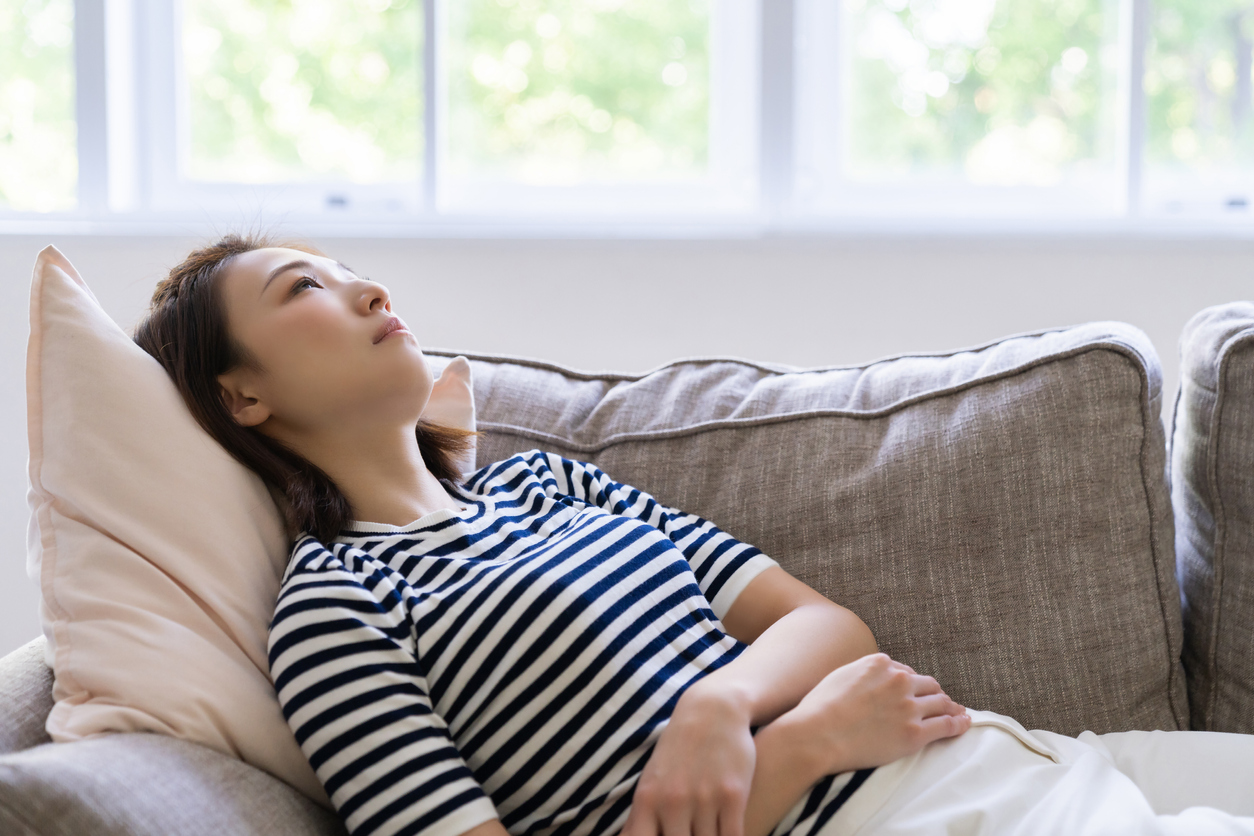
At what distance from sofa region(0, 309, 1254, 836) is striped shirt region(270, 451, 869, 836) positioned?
7.6 inches

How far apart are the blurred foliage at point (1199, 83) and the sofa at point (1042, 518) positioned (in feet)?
4.02

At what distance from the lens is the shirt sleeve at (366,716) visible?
756 mm

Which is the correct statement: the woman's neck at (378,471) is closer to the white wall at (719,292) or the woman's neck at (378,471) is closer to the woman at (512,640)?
the woman at (512,640)

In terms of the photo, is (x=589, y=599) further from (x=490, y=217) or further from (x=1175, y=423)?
(x=490, y=217)

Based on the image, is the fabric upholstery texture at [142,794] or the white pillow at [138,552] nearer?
the fabric upholstery texture at [142,794]

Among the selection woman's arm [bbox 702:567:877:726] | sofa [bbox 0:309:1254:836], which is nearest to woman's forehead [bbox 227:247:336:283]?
sofa [bbox 0:309:1254:836]

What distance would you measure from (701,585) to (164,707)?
1.72 ft

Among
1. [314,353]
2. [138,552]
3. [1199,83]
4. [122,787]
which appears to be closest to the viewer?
[122,787]

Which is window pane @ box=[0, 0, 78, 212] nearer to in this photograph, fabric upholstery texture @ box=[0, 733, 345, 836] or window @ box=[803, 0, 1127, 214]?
window @ box=[803, 0, 1127, 214]

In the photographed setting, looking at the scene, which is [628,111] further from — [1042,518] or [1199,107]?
[1042,518]

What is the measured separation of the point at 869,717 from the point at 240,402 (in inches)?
28.6

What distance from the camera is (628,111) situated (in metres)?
2.20

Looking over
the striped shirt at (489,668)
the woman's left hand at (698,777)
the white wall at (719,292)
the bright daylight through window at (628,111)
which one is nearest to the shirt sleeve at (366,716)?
the striped shirt at (489,668)

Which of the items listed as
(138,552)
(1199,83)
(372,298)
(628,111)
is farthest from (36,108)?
(1199,83)
